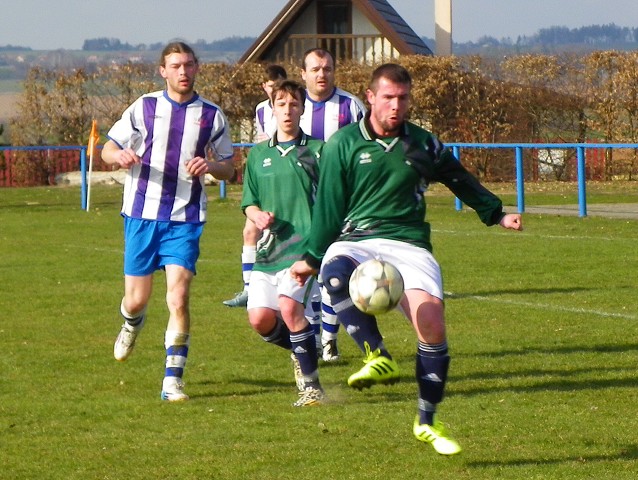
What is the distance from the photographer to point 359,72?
32.2 meters

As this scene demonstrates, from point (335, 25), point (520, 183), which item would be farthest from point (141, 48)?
point (520, 183)

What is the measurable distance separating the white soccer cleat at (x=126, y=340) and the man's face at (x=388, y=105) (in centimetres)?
292

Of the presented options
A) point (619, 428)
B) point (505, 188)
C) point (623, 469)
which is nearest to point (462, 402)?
point (619, 428)

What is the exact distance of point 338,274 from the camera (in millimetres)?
6758

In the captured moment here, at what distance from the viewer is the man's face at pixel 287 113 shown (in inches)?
325

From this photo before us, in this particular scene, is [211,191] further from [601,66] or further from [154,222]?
[154,222]

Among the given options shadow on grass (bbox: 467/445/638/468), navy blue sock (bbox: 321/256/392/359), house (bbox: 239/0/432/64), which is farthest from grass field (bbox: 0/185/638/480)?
house (bbox: 239/0/432/64)

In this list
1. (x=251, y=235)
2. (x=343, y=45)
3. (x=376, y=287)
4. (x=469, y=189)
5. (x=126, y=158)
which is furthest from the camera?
(x=343, y=45)

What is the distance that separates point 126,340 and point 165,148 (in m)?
1.37

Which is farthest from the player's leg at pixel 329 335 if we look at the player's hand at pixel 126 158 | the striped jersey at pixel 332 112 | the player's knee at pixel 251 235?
the player's knee at pixel 251 235

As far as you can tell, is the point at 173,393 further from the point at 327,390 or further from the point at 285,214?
the point at 285,214

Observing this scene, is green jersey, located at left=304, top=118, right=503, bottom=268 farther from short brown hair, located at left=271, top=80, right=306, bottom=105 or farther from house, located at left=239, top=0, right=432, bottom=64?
house, located at left=239, top=0, right=432, bottom=64

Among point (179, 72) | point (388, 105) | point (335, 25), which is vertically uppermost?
point (335, 25)

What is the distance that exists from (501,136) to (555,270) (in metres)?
16.8
